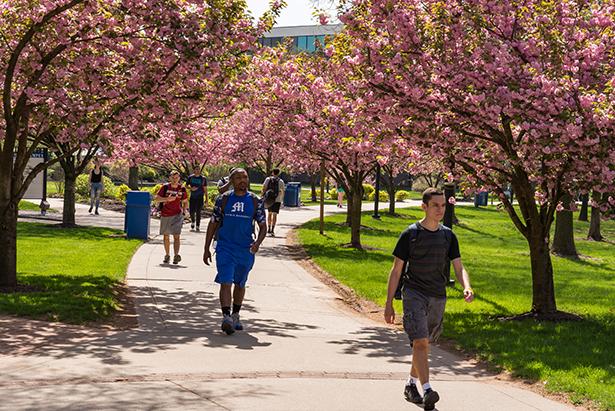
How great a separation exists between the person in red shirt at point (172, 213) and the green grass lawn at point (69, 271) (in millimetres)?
916

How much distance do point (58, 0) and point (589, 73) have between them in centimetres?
678

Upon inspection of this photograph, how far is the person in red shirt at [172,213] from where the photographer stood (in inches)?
648

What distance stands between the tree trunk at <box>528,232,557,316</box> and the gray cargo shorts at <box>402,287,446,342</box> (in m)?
5.59

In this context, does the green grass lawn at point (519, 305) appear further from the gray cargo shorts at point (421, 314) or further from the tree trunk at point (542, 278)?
the gray cargo shorts at point (421, 314)

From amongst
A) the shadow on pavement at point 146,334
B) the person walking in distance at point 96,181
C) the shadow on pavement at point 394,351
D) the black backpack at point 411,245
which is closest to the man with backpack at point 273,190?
the person walking in distance at point 96,181

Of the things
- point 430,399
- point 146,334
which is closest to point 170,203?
point 146,334

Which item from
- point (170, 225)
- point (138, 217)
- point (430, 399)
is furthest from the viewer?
point (138, 217)

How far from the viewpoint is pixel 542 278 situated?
12.3 meters

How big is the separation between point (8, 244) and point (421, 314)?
7407 mm

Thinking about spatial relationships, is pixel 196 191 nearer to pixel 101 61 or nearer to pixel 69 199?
pixel 69 199

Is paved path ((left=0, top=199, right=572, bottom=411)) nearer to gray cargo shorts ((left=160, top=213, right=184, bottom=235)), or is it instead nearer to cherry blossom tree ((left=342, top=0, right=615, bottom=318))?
cherry blossom tree ((left=342, top=0, right=615, bottom=318))

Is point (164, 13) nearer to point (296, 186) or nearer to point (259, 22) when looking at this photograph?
point (259, 22)

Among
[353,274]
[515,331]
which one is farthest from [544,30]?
[353,274]

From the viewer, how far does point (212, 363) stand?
7.92m
